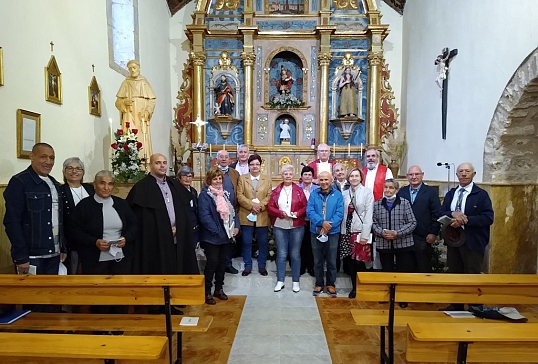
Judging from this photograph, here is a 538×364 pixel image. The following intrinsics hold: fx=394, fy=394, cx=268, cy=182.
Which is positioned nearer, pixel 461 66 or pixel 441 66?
pixel 461 66

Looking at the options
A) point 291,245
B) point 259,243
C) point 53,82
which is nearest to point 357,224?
point 291,245

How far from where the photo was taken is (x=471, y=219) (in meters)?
3.53

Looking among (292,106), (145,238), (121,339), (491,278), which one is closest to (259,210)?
(145,238)

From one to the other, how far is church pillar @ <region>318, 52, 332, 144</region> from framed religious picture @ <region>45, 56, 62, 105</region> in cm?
522

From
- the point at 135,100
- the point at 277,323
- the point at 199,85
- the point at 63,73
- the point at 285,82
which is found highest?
the point at 285,82

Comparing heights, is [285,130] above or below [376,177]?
above

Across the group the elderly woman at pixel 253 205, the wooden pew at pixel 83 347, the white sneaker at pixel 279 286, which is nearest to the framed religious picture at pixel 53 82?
the elderly woman at pixel 253 205

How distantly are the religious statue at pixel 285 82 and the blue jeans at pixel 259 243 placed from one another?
186 inches

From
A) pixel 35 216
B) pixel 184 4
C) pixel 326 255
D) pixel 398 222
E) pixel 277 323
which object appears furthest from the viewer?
pixel 184 4

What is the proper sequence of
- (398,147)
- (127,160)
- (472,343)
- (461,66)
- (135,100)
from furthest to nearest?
(398,147)
(461,66)
(135,100)
(127,160)
(472,343)

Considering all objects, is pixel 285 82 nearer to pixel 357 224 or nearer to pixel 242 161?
pixel 242 161

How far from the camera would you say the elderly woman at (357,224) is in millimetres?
3959

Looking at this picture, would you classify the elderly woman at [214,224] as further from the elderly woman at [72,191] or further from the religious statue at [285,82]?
the religious statue at [285,82]

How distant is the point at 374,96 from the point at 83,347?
7802mm
